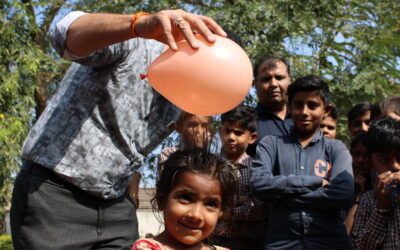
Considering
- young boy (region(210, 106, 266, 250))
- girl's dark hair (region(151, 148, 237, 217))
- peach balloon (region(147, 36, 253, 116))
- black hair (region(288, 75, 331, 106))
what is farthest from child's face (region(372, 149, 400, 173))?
peach balloon (region(147, 36, 253, 116))

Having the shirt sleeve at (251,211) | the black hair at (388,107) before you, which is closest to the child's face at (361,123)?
the black hair at (388,107)

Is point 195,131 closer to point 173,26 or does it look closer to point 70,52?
point 70,52

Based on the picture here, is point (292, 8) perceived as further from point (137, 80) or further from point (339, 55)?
point (137, 80)

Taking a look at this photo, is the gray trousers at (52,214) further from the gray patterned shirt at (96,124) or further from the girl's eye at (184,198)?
the girl's eye at (184,198)

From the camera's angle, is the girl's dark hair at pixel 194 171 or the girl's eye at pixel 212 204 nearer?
the girl's eye at pixel 212 204

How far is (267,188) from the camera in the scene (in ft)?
11.3

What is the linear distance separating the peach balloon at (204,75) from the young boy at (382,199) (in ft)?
4.91

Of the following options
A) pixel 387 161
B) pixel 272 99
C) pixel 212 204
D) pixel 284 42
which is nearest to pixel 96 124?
pixel 212 204

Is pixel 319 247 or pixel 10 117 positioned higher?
pixel 10 117

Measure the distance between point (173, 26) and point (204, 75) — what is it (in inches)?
9.0

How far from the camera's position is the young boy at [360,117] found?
5.07 metres

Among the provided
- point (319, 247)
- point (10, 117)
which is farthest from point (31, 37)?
point (319, 247)

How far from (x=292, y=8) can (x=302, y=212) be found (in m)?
4.48

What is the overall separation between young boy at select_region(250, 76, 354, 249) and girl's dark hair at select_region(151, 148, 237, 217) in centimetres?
73
